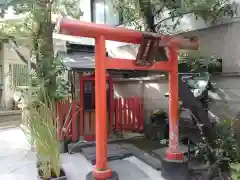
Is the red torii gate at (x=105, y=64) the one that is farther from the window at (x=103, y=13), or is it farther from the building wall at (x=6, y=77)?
the building wall at (x=6, y=77)

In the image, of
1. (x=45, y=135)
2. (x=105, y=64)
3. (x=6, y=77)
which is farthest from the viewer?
(x=6, y=77)

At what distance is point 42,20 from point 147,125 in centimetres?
450

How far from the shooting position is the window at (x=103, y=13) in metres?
9.48

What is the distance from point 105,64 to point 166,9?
12.0ft

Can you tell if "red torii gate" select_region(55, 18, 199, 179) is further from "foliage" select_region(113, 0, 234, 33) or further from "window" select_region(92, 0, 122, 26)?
"window" select_region(92, 0, 122, 26)

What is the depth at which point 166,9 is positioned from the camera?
645 centimetres

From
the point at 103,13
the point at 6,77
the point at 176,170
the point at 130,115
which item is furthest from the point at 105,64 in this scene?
→ the point at 6,77

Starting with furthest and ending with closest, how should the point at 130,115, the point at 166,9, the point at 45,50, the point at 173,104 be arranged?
1. the point at 130,115
2. the point at 166,9
3. the point at 45,50
4. the point at 173,104

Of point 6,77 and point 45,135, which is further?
point 6,77

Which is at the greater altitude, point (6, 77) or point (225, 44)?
point (225, 44)

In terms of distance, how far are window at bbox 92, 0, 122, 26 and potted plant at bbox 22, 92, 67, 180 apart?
6261 millimetres

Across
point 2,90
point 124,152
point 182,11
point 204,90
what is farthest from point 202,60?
point 2,90

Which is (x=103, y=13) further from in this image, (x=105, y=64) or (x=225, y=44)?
(x=105, y=64)

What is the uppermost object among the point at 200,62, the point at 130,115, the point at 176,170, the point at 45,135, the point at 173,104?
the point at 200,62
